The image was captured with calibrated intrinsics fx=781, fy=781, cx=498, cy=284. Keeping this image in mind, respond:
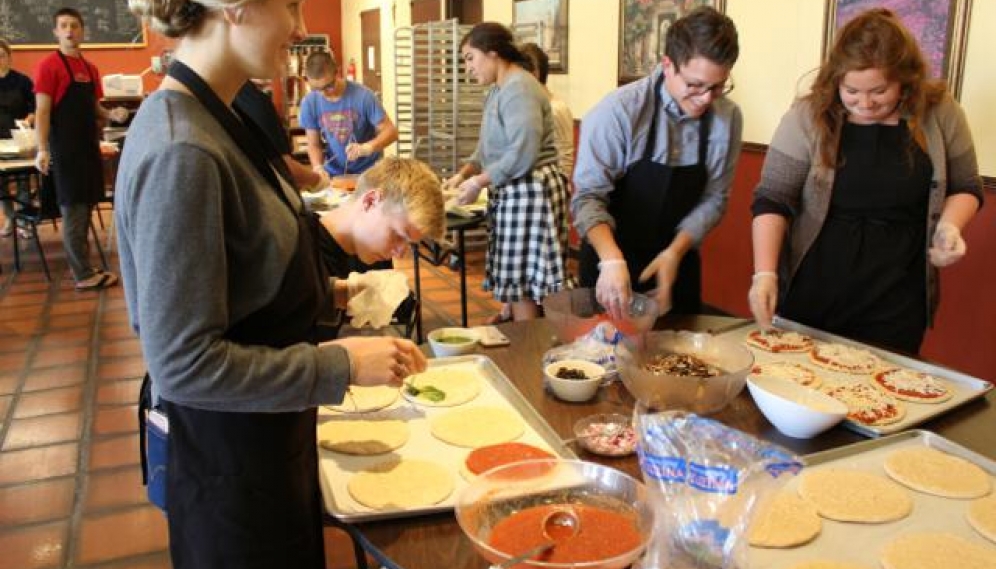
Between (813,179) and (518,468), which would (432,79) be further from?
(518,468)

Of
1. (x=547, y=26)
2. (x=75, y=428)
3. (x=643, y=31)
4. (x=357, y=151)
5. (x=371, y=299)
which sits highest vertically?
(x=547, y=26)

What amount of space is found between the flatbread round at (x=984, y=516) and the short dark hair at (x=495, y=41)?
8.98 ft

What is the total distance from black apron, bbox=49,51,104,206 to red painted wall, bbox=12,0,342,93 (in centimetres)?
340

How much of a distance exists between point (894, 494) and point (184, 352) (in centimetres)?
102

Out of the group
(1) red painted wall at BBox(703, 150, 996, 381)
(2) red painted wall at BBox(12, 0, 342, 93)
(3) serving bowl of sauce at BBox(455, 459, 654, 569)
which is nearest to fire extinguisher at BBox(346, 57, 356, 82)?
(2) red painted wall at BBox(12, 0, 342, 93)

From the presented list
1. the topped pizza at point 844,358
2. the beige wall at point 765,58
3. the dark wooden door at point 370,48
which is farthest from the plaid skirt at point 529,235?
the dark wooden door at point 370,48

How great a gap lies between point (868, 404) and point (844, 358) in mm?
257

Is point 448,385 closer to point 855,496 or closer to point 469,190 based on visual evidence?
point 855,496

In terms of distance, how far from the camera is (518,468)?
1073 millimetres

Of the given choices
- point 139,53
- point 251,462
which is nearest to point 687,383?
point 251,462

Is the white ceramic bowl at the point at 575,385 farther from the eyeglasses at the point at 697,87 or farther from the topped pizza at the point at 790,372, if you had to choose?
the eyeglasses at the point at 697,87

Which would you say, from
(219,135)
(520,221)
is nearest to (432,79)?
(520,221)

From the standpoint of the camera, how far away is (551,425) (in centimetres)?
137

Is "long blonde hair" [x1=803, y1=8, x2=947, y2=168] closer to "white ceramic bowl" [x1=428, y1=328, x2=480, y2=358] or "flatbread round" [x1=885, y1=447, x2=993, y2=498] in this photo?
"flatbread round" [x1=885, y1=447, x2=993, y2=498]
